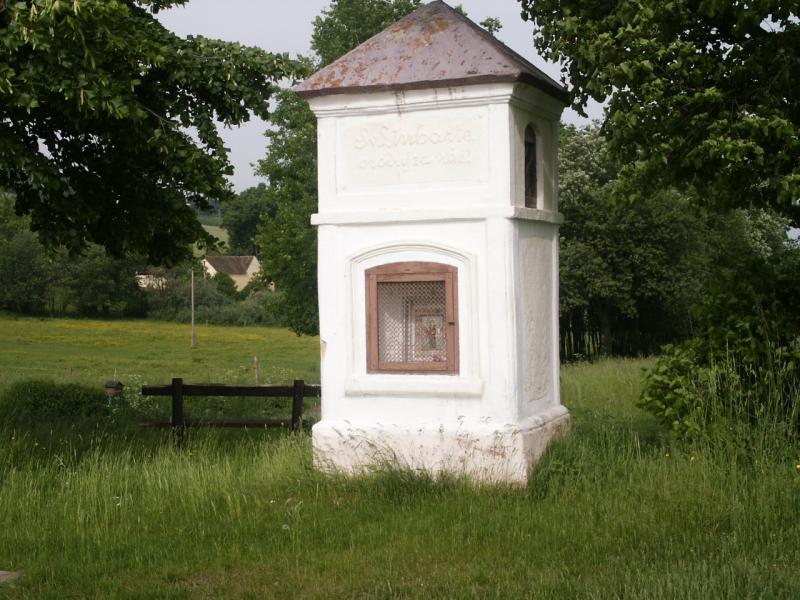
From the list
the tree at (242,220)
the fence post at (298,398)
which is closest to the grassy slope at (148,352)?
the fence post at (298,398)

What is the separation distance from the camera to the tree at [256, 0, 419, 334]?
3531 centimetres

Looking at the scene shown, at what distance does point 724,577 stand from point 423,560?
215 cm

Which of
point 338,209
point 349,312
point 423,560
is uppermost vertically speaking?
point 338,209

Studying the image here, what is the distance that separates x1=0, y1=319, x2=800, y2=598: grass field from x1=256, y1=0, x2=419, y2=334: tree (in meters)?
22.7

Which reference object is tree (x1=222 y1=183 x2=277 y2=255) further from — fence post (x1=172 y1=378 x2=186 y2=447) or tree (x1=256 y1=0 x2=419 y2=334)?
fence post (x1=172 y1=378 x2=186 y2=447)

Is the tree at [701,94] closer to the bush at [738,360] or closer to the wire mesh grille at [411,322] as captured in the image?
the bush at [738,360]

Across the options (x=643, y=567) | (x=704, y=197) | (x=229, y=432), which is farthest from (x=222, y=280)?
(x=643, y=567)

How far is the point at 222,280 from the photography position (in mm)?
74875

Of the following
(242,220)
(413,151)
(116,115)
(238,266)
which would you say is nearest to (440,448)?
(413,151)

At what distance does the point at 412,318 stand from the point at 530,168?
2073 mm

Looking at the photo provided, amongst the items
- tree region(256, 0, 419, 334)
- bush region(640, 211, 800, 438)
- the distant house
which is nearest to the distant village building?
the distant house

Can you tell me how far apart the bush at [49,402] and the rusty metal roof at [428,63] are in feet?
32.1

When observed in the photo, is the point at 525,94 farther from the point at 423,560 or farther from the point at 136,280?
the point at 136,280

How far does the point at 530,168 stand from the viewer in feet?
37.8
